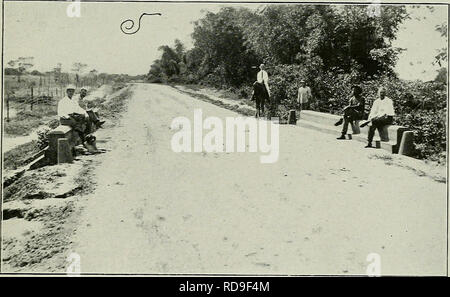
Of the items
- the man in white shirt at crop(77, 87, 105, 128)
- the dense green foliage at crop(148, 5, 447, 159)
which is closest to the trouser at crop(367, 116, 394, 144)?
the dense green foliage at crop(148, 5, 447, 159)

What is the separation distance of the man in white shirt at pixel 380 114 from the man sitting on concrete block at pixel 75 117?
5.20 meters

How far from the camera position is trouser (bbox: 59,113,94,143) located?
8234 millimetres

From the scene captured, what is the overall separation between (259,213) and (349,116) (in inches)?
127

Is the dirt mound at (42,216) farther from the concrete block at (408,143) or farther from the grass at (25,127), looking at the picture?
the concrete block at (408,143)

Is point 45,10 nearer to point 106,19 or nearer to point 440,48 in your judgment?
point 106,19

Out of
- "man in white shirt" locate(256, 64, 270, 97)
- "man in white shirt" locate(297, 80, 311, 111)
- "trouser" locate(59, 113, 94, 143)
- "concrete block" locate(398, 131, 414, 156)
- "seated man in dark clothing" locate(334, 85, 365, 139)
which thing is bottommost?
"concrete block" locate(398, 131, 414, 156)

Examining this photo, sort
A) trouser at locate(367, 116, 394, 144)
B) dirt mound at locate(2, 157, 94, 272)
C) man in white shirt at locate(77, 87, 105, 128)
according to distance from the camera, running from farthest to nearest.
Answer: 1. man in white shirt at locate(77, 87, 105, 128)
2. trouser at locate(367, 116, 394, 144)
3. dirt mound at locate(2, 157, 94, 272)

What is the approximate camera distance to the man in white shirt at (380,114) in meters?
8.33

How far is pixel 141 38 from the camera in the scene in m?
8.02

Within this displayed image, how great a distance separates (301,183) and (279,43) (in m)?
4.54

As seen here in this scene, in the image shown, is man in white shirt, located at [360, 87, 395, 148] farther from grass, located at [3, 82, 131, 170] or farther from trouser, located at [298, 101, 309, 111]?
grass, located at [3, 82, 131, 170]
